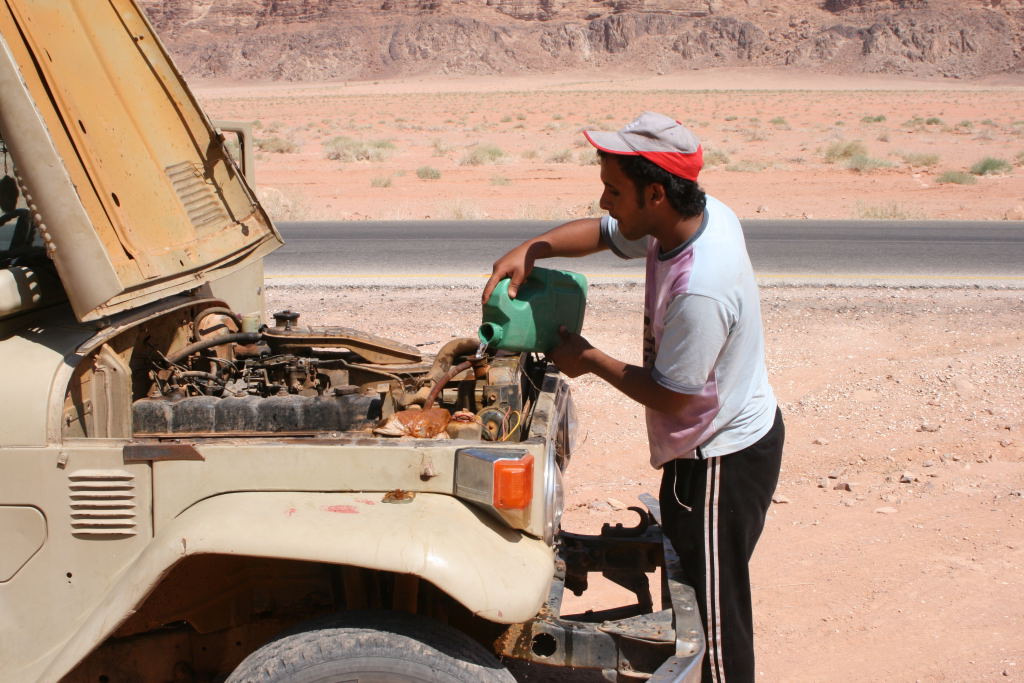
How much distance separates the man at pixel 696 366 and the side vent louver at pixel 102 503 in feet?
3.69

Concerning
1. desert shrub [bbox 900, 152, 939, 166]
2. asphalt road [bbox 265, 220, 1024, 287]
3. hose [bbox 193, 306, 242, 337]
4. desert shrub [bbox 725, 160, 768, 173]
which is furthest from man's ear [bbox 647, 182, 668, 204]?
desert shrub [bbox 900, 152, 939, 166]

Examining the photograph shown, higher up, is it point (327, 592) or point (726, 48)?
point (327, 592)

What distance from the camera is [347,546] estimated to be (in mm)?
2439

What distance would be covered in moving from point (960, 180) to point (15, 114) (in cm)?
2480

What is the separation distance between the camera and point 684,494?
3127mm

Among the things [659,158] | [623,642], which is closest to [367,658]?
[623,642]

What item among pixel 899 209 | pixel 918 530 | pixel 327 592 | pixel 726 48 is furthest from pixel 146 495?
pixel 726 48

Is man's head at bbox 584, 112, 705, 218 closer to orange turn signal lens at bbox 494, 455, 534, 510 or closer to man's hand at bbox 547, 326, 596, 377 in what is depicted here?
man's hand at bbox 547, 326, 596, 377

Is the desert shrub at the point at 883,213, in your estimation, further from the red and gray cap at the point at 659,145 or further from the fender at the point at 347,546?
the fender at the point at 347,546

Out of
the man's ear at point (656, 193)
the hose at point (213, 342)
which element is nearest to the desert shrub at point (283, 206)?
the hose at point (213, 342)

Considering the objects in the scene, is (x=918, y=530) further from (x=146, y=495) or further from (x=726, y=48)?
(x=726, y=48)

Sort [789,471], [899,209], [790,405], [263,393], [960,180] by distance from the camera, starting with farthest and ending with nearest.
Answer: [960,180] → [899,209] → [790,405] → [789,471] → [263,393]

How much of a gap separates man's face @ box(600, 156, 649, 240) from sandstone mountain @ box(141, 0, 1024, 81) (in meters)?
92.8

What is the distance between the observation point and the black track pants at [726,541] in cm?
305
